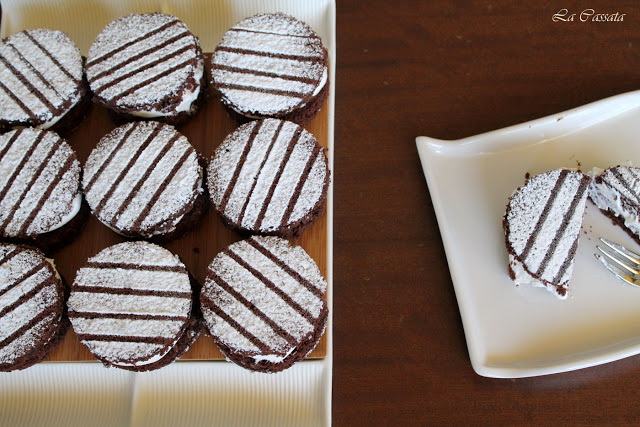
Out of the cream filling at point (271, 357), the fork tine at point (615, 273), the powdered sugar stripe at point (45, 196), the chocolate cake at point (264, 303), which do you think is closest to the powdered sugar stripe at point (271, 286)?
the chocolate cake at point (264, 303)

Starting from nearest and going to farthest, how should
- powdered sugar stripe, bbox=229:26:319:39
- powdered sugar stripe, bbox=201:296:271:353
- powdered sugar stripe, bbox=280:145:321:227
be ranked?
powdered sugar stripe, bbox=201:296:271:353, powdered sugar stripe, bbox=280:145:321:227, powdered sugar stripe, bbox=229:26:319:39

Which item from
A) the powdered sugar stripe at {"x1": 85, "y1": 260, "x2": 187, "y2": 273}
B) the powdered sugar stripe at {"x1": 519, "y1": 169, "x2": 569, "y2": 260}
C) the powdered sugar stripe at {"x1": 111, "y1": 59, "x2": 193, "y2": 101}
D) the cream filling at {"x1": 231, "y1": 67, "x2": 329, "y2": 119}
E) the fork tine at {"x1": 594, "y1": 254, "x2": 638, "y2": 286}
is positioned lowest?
the fork tine at {"x1": 594, "y1": 254, "x2": 638, "y2": 286}

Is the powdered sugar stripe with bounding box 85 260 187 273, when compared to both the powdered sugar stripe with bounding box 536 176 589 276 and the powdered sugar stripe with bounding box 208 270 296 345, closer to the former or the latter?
the powdered sugar stripe with bounding box 208 270 296 345

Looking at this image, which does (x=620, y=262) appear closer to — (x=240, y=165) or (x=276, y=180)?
(x=276, y=180)

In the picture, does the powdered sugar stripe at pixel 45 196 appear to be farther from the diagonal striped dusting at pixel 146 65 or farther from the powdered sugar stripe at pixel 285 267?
the powdered sugar stripe at pixel 285 267

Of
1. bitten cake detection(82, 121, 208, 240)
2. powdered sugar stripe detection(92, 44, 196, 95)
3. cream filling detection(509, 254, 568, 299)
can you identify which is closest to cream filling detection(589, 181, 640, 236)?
cream filling detection(509, 254, 568, 299)

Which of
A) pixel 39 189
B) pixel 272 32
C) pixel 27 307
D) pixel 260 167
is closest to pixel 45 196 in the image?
pixel 39 189
